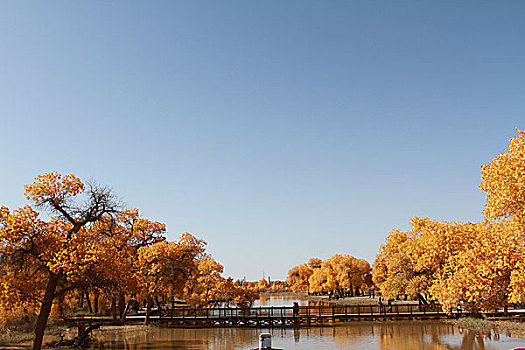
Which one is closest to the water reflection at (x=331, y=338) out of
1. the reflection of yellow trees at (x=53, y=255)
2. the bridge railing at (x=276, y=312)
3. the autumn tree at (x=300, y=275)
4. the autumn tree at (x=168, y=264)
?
the bridge railing at (x=276, y=312)

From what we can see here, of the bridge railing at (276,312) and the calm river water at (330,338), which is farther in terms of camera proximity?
the bridge railing at (276,312)

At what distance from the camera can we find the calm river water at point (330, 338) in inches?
1153

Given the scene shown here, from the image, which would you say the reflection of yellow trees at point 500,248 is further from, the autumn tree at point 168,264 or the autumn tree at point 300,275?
the autumn tree at point 300,275

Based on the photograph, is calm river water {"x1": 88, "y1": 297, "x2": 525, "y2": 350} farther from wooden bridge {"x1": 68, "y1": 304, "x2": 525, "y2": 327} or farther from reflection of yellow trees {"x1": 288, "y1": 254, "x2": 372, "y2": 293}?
reflection of yellow trees {"x1": 288, "y1": 254, "x2": 372, "y2": 293}

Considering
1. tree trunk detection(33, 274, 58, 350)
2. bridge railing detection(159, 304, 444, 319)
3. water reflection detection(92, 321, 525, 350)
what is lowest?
water reflection detection(92, 321, 525, 350)

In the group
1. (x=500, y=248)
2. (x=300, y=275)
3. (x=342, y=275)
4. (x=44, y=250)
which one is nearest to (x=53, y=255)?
(x=44, y=250)

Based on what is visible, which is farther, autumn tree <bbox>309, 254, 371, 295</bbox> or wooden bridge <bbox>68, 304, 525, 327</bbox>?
autumn tree <bbox>309, 254, 371, 295</bbox>

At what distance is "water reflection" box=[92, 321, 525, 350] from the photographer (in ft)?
96.0

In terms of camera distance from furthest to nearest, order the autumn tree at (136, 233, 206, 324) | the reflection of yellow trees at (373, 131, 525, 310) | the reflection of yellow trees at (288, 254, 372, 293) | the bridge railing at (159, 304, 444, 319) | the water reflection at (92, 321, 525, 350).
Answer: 1. the reflection of yellow trees at (288, 254, 372, 293)
2. the bridge railing at (159, 304, 444, 319)
3. the autumn tree at (136, 233, 206, 324)
4. the water reflection at (92, 321, 525, 350)
5. the reflection of yellow trees at (373, 131, 525, 310)

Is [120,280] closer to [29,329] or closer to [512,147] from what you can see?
[29,329]

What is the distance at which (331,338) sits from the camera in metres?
33.9

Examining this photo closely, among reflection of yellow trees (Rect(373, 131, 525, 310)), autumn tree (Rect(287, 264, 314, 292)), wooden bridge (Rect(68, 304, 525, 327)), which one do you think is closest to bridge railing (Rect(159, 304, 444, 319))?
wooden bridge (Rect(68, 304, 525, 327))

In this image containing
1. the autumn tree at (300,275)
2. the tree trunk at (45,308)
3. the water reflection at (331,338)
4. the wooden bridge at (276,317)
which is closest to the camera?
the tree trunk at (45,308)

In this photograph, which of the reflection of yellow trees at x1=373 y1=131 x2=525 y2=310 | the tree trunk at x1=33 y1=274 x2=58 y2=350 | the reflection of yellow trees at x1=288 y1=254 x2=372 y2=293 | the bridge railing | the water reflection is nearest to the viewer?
the reflection of yellow trees at x1=373 y1=131 x2=525 y2=310
